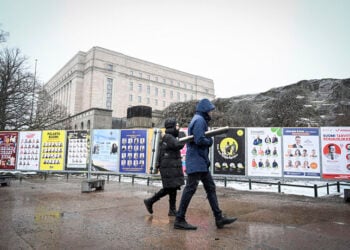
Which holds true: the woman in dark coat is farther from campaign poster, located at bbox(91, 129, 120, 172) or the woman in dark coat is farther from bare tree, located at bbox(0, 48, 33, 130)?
bare tree, located at bbox(0, 48, 33, 130)

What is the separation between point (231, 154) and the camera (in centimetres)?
880

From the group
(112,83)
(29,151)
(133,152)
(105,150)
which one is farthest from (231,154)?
(112,83)

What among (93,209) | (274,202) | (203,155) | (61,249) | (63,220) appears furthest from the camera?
(274,202)

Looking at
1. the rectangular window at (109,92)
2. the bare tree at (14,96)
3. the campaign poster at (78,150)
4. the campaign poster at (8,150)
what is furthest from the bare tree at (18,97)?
the rectangular window at (109,92)

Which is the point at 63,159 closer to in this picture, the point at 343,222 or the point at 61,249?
the point at 61,249

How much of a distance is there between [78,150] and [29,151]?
2255mm

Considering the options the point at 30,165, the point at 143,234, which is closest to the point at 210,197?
the point at 143,234

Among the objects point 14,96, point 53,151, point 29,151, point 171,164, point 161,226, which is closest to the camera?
point 161,226

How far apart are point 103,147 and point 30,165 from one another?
3145 millimetres

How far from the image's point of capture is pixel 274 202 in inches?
259

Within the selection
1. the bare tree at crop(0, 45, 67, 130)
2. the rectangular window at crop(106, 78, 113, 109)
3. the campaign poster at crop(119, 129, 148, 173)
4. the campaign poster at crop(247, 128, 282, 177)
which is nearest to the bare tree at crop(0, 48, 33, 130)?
the bare tree at crop(0, 45, 67, 130)

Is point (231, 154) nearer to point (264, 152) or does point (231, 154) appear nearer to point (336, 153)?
point (264, 152)

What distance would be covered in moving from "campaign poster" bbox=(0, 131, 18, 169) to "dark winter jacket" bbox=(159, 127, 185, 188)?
821 centimetres

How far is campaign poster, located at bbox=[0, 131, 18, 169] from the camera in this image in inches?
402
